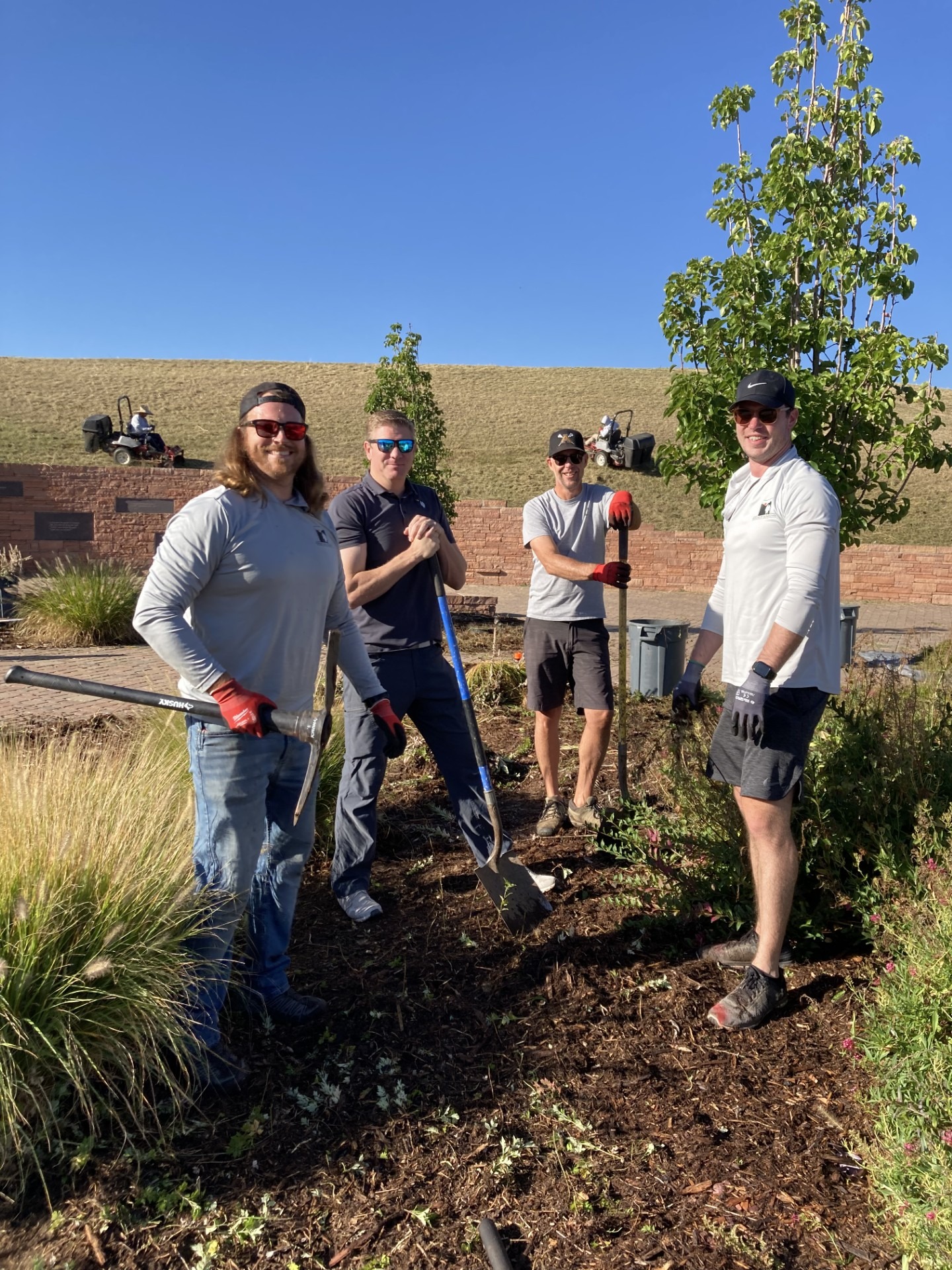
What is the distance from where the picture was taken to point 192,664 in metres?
2.52

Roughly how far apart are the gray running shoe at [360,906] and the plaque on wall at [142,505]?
19.5 meters

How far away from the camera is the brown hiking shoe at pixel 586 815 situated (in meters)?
4.44

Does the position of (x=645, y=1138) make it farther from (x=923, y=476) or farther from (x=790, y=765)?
(x=923, y=476)

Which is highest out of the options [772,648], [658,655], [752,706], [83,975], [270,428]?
[270,428]

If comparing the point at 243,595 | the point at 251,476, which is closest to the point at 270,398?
the point at 251,476

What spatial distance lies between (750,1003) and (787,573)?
134 centimetres

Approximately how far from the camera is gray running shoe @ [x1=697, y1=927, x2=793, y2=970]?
10.9 ft

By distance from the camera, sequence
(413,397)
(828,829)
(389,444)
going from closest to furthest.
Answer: (828,829) < (389,444) < (413,397)

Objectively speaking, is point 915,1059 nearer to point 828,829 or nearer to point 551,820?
point 828,829

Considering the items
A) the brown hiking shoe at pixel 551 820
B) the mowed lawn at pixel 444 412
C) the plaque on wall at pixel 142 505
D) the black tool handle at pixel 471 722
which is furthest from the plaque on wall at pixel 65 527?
the black tool handle at pixel 471 722

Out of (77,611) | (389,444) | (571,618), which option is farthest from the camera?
(77,611)

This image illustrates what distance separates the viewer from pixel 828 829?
3500mm

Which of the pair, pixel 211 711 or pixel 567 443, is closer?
pixel 211 711

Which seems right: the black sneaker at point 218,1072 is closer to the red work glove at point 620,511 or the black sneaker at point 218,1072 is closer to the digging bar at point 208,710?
the digging bar at point 208,710
